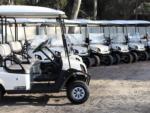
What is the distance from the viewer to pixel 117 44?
67.3ft

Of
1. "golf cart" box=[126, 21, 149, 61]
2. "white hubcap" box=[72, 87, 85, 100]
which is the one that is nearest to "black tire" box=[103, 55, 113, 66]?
"golf cart" box=[126, 21, 149, 61]

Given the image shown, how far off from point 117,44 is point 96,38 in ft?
3.11

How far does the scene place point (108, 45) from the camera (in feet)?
66.0

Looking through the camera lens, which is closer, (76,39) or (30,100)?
(30,100)

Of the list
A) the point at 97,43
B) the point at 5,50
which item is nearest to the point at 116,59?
the point at 97,43

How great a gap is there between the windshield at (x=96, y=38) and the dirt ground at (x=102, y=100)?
5033 millimetres

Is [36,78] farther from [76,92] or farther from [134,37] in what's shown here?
[134,37]

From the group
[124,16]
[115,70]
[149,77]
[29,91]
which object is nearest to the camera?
[29,91]

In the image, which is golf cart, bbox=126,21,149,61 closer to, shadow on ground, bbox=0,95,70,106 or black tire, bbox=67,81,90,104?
shadow on ground, bbox=0,95,70,106

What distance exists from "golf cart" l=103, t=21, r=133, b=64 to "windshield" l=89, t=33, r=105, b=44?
273 millimetres

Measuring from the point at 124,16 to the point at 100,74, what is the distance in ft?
93.6

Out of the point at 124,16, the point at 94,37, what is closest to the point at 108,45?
the point at 94,37

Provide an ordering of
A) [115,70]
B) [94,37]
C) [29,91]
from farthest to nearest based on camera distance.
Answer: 1. [94,37]
2. [115,70]
3. [29,91]

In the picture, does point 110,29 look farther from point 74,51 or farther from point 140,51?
point 74,51
